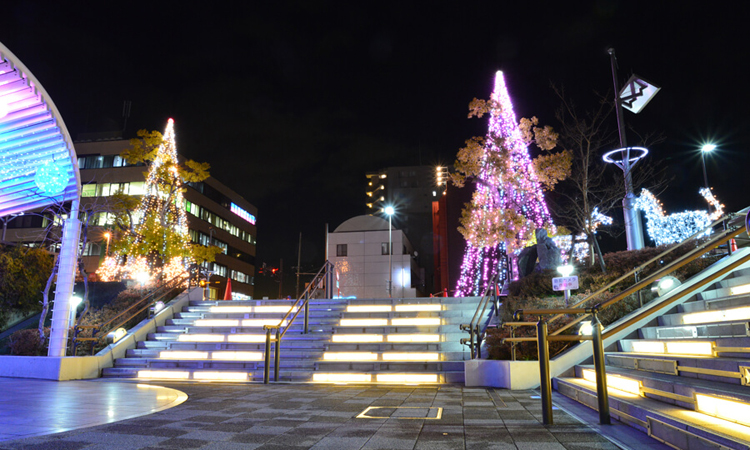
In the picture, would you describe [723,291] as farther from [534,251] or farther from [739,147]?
[739,147]

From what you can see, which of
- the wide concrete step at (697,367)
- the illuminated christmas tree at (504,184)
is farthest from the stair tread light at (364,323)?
the wide concrete step at (697,367)

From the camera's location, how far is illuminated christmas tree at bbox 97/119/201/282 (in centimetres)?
2234

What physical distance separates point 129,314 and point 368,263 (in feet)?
97.5

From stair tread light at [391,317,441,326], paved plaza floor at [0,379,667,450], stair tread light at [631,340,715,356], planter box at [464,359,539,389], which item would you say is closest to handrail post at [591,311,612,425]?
paved plaza floor at [0,379,667,450]

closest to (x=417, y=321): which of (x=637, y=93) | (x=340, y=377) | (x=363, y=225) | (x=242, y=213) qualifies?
(x=340, y=377)

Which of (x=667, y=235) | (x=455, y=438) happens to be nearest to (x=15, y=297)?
(x=455, y=438)

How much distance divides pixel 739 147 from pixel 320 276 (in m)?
19.3

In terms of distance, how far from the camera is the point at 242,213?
7219cm

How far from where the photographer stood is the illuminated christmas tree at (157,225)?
22.3 m

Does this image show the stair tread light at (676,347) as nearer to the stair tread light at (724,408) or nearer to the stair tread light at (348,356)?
the stair tread light at (724,408)

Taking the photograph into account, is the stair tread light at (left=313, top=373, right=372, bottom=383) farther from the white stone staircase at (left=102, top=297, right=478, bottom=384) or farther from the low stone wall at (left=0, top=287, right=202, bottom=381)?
the low stone wall at (left=0, top=287, right=202, bottom=381)

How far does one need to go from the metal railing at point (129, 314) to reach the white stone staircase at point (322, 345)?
791 mm

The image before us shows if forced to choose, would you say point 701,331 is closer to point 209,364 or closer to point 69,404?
point 69,404

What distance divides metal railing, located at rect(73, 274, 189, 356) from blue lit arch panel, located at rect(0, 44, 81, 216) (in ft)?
10.6
